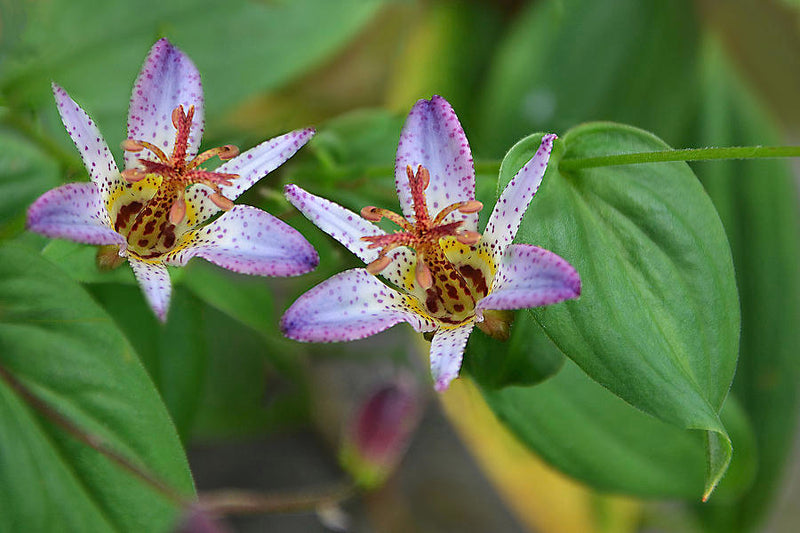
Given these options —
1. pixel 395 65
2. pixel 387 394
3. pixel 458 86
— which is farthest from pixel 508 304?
pixel 395 65

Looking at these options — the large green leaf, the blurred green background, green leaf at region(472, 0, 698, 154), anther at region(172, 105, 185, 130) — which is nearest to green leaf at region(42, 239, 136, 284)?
the blurred green background

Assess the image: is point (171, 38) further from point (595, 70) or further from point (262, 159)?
point (595, 70)

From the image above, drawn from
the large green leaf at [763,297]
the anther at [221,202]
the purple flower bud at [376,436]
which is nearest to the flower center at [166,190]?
the anther at [221,202]

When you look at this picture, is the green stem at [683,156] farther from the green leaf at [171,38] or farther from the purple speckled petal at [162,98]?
the green leaf at [171,38]

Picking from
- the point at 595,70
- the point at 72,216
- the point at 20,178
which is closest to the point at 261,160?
the point at 72,216

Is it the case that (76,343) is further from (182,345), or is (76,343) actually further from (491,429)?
(491,429)

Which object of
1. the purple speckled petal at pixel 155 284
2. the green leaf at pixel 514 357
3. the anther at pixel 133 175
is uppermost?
the anther at pixel 133 175
